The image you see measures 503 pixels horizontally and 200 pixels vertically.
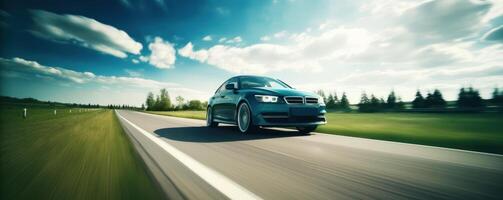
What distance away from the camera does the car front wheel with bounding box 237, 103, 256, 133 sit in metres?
6.43

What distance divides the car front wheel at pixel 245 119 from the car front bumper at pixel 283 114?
0.32 m

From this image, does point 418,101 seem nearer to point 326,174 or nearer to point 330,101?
point 330,101

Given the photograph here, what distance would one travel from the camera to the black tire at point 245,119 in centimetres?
641

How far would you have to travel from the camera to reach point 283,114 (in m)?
5.88

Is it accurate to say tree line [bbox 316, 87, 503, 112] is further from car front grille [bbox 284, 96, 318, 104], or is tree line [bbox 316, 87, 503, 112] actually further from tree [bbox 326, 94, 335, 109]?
car front grille [bbox 284, 96, 318, 104]

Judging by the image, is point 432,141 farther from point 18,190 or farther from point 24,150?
point 24,150

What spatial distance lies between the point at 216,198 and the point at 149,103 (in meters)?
193

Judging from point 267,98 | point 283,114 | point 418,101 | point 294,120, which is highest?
point 267,98

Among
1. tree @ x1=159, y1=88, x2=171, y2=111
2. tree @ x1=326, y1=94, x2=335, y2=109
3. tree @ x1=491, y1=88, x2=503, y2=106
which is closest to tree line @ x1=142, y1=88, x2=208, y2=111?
tree @ x1=159, y1=88, x2=171, y2=111

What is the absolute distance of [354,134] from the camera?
6.59 metres

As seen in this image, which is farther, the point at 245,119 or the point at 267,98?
the point at 245,119

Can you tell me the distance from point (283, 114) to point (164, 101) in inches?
5567

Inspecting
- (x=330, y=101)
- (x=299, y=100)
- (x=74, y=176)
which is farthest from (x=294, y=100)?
(x=330, y=101)

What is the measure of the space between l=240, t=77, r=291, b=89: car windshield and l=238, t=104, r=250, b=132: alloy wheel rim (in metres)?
0.87
